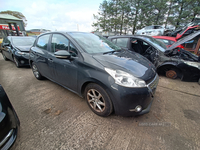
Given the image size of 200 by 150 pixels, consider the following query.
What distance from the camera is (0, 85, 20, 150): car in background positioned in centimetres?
113

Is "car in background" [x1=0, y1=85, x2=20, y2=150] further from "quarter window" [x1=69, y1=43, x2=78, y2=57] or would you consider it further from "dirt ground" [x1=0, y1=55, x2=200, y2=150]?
"quarter window" [x1=69, y1=43, x2=78, y2=57]

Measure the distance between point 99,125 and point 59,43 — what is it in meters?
2.01

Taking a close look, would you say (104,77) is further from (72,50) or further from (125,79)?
(72,50)

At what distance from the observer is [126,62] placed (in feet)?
6.07

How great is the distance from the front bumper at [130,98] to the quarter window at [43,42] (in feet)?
7.71

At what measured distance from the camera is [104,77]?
1.61 m

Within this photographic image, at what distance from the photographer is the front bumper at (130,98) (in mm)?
1503

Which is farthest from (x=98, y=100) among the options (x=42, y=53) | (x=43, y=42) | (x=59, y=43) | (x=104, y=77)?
(x=43, y=42)

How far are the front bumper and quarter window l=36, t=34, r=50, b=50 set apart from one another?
7.71 feet

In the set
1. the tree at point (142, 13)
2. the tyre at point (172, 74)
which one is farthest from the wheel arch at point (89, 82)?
the tree at point (142, 13)

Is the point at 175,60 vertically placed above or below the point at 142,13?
below

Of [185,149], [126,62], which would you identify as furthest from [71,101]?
[185,149]

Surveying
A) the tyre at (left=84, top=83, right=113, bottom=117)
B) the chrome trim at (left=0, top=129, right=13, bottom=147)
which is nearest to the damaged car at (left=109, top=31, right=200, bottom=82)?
the tyre at (left=84, top=83, right=113, bottom=117)

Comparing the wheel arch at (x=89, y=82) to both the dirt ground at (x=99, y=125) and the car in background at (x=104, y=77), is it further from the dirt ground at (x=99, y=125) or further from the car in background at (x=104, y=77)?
the dirt ground at (x=99, y=125)
